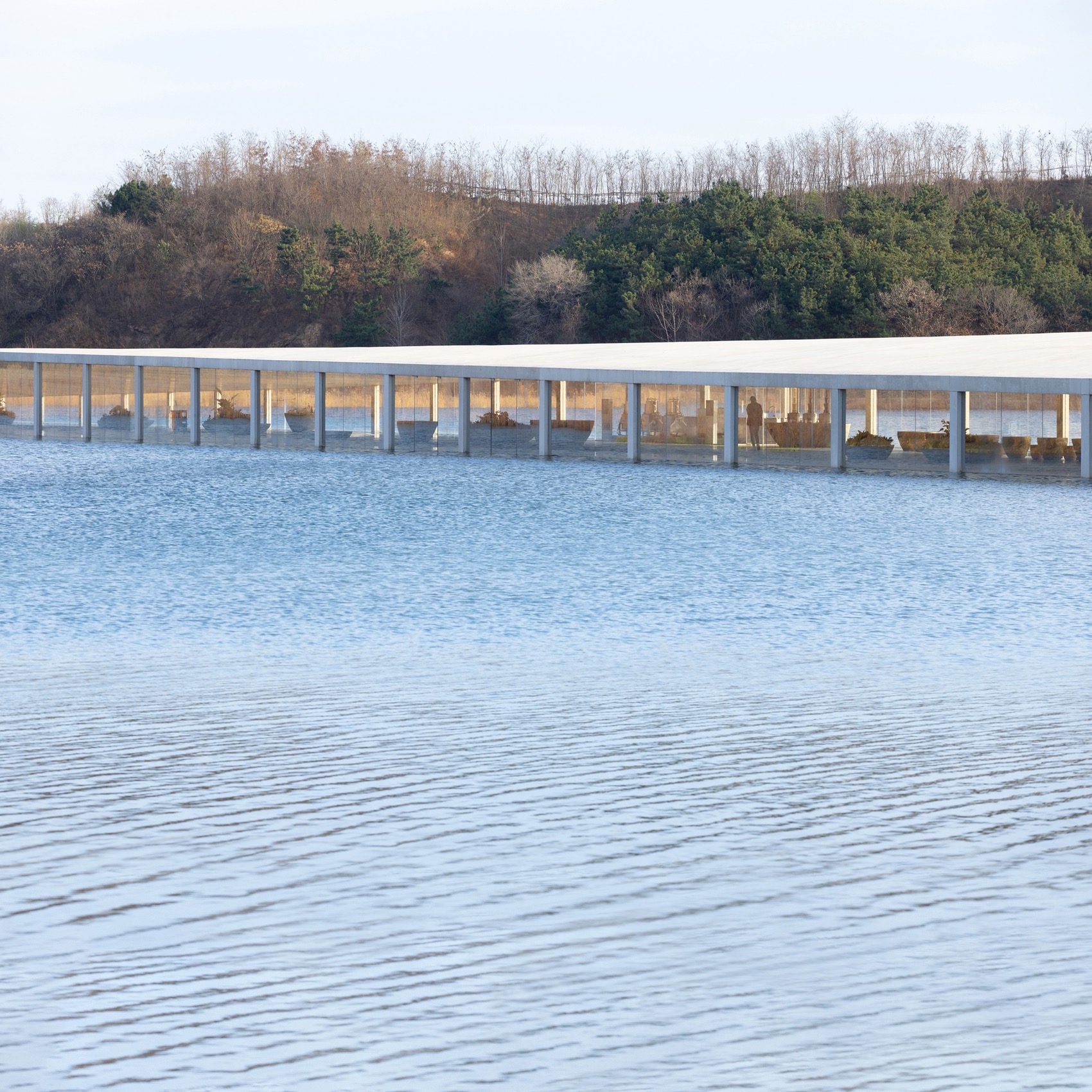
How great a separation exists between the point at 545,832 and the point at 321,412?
37639 mm

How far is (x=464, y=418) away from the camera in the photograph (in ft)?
142

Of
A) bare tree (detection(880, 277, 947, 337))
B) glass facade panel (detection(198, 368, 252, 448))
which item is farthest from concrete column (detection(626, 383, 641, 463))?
bare tree (detection(880, 277, 947, 337))

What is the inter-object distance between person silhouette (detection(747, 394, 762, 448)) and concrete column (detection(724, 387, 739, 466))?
286 mm

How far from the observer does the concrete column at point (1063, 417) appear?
3444 cm

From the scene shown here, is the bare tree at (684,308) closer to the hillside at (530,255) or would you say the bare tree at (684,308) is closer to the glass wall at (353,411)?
the hillside at (530,255)

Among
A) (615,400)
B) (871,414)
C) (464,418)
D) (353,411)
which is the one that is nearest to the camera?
(871,414)

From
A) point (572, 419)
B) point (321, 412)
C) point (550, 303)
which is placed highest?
point (550, 303)

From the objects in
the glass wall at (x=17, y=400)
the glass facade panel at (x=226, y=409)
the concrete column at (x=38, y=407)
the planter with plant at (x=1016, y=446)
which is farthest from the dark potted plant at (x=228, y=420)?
the planter with plant at (x=1016, y=446)

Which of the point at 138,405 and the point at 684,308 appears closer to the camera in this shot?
the point at 138,405

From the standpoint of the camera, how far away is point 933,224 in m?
75.0

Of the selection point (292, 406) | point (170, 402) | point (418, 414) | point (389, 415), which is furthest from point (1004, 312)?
point (170, 402)

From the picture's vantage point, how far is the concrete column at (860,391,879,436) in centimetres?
3706

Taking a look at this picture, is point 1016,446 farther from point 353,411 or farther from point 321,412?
point 321,412

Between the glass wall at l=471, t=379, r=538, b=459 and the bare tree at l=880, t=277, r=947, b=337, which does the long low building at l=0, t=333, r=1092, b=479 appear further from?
the bare tree at l=880, t=277, r=947, b=337
